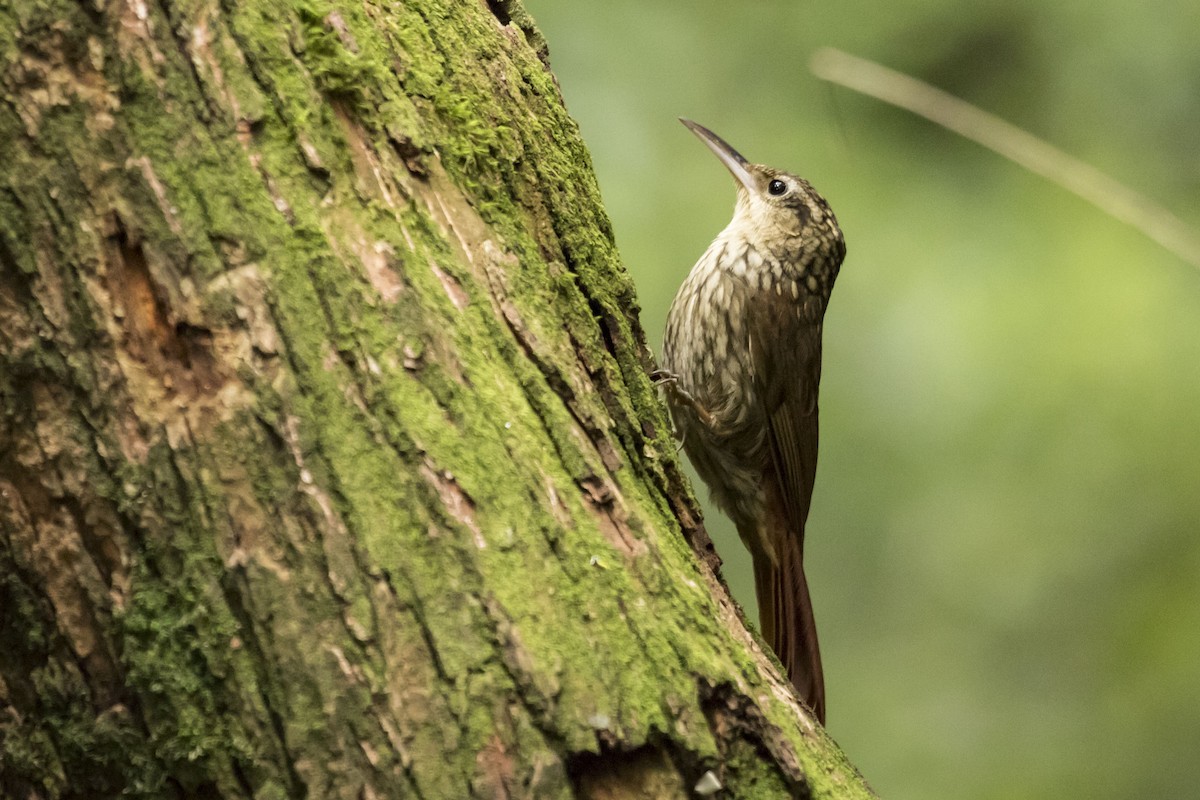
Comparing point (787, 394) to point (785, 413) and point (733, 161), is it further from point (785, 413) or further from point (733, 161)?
point (733, 161)

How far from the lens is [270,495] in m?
1.49

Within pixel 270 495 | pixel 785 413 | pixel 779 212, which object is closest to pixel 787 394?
pixel 785 413

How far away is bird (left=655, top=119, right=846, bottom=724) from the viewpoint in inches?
132

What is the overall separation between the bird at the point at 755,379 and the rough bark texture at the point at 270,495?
5.45 ft

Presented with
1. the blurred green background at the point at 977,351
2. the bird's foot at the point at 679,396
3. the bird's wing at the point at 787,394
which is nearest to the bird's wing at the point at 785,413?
the bird's wing at the point at 787,394

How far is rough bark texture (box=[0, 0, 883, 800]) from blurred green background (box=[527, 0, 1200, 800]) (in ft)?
7.25

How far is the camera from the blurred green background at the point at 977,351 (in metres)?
3.84

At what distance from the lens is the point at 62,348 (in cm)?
151

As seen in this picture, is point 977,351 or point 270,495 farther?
point 977,351

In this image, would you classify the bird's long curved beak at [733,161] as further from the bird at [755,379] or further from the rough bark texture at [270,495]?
the rough bark texture at [270,495]

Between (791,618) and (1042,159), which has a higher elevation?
(1042,159)

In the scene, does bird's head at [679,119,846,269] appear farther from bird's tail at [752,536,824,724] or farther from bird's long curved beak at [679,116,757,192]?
bird's tail at [752,536,824,724]

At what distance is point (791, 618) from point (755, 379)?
0.69 metres

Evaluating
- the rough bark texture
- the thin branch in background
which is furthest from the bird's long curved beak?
the rough bark texture
